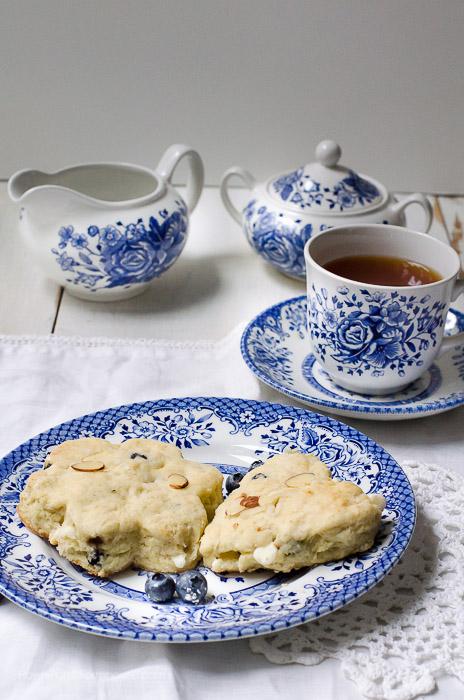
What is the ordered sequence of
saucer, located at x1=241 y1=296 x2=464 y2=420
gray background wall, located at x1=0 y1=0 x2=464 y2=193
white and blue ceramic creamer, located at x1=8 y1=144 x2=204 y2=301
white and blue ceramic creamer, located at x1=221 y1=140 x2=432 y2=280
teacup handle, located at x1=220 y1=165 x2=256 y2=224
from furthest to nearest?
1. gray background wall, located at x1=0 y1=0 x2=464 y2=193
2. teacup handle, located at x1=220 y1=165 x2=256 y2=224
3. white and blue ceramic creamer, located at x1=221 y1=140 x2=432 y2=280
4. white and blue ceramic creamer, located at x1=8 y1=144 x2=204 y2=301
5. saucer, located at x1=241 y1=296 x2=464 y2=420

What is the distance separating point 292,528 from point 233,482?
18cm

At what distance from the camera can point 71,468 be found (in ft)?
3.22

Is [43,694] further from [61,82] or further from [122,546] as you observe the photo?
[61,82]

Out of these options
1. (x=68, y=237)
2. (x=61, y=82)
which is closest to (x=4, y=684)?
(x=68, y=237)

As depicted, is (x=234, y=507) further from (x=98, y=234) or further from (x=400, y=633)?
(x=98, y=234)

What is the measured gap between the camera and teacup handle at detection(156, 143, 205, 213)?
1.81 metres

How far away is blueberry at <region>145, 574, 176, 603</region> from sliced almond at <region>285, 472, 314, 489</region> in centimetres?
18

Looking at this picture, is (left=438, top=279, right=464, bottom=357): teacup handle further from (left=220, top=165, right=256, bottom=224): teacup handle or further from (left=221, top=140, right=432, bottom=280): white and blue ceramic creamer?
(left=220, top=165, right=256, bottom=224): teacup handle

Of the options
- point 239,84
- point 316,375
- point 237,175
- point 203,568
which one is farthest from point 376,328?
point 239,84

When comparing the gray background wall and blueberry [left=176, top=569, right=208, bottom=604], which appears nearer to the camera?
blueberry [left=176, top=569, right=208, bottom=604]

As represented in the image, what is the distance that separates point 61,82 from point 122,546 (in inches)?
69.1

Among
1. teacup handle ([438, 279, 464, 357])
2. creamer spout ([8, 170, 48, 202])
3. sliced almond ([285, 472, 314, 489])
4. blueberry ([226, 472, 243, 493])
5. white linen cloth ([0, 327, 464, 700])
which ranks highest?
teacup handle ([438, 279, 464, 357])

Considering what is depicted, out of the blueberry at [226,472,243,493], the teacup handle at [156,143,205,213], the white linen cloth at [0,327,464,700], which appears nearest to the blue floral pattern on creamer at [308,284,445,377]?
the white linen cloth at [0,327,464,700]

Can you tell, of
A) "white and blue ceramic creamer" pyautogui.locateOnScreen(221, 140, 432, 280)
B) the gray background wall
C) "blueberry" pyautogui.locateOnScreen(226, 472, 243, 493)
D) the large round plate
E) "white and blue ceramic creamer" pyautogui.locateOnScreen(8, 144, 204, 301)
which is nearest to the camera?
the large round plate
